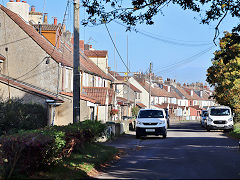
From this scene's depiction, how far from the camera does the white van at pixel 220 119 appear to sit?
3481 centimetres

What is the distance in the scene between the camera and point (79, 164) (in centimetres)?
1201

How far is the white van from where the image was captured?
3481 centimetres

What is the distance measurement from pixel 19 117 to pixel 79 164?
12.1 meters

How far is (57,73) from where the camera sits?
31266 mm

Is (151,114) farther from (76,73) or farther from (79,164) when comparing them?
(79,164)

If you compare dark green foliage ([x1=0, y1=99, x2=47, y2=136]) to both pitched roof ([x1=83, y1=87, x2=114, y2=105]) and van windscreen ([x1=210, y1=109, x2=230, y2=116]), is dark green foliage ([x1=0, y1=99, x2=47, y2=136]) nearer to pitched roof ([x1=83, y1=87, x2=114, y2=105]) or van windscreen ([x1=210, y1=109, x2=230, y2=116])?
pitched roof ([x1=83, y1=87, x2=114, y2=105])

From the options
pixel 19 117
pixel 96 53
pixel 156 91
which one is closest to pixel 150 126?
pixel 19 117

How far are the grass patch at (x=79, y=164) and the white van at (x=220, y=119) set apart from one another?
2107 centimetres

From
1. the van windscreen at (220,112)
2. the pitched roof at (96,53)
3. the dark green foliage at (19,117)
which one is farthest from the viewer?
the pitched roof at (96,53)

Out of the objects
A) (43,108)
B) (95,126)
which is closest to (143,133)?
(43,108)

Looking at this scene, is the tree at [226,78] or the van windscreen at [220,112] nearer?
the van windscreen at [220,112]

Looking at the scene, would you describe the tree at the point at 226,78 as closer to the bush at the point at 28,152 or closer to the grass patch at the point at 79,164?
the grass patch at the point at 79,164

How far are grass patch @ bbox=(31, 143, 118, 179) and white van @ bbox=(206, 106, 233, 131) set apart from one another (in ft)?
69.1

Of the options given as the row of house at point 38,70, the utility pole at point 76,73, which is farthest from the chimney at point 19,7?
the utility pole at point 76,73
